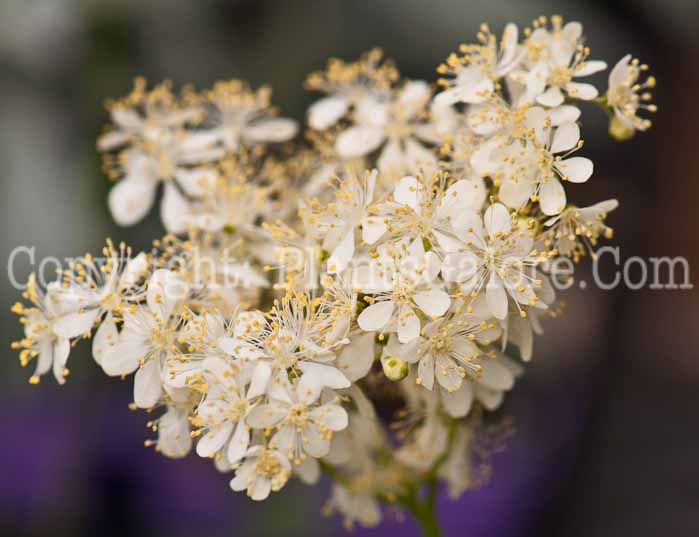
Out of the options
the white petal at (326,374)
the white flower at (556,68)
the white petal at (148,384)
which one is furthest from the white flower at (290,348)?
the white flower at (556,68)

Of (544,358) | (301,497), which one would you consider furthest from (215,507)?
(544,358)

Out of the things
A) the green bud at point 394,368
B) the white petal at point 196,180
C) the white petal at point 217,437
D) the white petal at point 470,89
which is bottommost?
the white petal at point 217,437

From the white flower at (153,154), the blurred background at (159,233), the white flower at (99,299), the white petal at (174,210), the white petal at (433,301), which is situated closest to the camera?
the white petal at (433,301)

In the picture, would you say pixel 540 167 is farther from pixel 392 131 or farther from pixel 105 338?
pixel 105 338

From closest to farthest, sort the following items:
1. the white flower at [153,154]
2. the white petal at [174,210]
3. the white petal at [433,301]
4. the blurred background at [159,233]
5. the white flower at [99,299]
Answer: the white petal at [433,301]
the white flower at [99,299]
the white petal at [174,210]
the white flower at [153,154]
the blurred background at [159,233]

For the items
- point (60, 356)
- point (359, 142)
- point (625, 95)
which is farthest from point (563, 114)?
point (60, 356)

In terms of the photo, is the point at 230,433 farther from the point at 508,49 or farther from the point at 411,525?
the point at 411,525

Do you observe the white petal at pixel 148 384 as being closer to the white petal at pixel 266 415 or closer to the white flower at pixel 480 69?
the white petal at pixel 266 415
